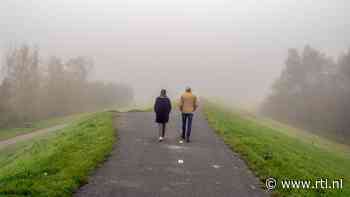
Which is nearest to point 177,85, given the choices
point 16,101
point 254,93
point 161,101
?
point 254,93

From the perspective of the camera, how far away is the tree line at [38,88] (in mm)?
52281

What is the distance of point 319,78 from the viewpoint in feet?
214

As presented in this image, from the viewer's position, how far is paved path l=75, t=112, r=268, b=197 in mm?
8294

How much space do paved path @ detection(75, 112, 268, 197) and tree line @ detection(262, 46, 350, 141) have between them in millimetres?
38614

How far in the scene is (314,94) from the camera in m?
62.2

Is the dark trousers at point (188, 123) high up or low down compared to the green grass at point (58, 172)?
up

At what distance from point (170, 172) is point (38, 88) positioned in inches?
2304

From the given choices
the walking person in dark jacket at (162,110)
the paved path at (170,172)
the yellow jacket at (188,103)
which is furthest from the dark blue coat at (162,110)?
the paved path at (170,172)

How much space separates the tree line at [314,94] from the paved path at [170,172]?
3861cm

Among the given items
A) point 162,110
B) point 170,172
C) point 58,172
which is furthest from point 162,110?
point 58,172

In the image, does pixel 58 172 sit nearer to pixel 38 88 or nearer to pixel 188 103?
pixel 188 103

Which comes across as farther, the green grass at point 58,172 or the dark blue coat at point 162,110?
the dark blue coat at point 162,110

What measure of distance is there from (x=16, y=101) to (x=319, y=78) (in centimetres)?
5457

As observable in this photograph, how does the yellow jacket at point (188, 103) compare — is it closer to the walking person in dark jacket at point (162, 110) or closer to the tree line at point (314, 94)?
the walking person in dark jacket at point (162, 110)
